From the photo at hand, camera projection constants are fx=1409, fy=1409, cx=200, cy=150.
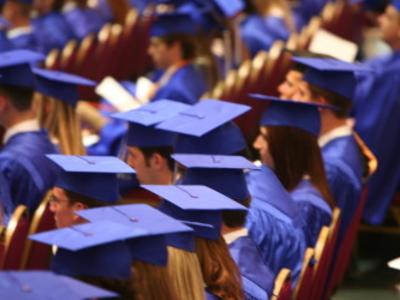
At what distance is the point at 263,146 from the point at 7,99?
1124 millimetres

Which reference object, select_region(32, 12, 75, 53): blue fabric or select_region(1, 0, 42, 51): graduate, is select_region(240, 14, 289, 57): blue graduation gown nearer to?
select_region(32, 12, 75, 53): blue fabric

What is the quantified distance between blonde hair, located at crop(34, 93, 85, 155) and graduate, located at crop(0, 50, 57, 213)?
0.18 meters

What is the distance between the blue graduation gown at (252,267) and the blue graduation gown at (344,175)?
133cm

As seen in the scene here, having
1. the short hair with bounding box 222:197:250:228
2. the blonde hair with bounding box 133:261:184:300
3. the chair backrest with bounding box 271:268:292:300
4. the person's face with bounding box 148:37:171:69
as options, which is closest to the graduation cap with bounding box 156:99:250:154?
the short hair with bounding box 222:197:250:228

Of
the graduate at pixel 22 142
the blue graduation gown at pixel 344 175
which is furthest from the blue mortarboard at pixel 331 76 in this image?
the graduate at pixel 22 142

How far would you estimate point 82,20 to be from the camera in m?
9.52

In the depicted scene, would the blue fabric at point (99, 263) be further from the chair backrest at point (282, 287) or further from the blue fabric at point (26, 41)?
the blue fabric at point (26, 41)

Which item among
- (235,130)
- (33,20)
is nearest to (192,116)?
(235,130)

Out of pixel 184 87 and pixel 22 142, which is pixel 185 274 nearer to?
pixel 22 142

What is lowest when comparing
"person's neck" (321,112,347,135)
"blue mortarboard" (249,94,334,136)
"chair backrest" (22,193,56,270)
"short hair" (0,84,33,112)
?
"chair backrest" (22,193,56,270)

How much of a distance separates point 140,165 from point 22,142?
65 centimetres

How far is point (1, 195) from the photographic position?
16.9ft

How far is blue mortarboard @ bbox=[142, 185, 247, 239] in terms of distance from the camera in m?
4.18

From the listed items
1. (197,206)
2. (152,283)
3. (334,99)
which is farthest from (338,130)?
(152,283)
